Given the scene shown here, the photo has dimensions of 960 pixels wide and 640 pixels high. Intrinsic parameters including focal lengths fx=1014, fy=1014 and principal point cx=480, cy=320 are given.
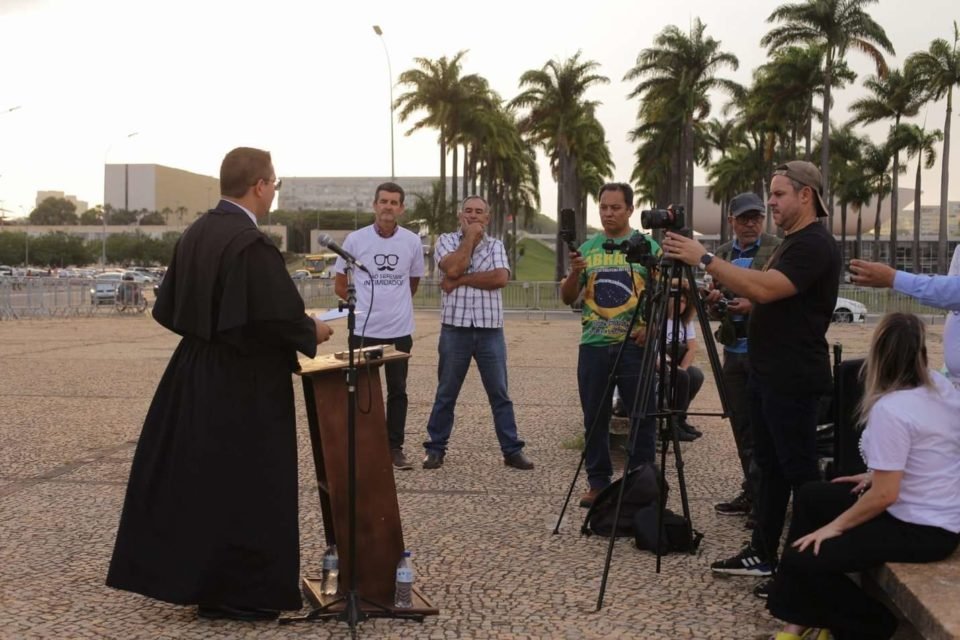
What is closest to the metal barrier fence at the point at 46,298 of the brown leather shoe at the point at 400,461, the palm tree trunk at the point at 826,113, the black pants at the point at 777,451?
the brown leather shoe at the point at 400,461

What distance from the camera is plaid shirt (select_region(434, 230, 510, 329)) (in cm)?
690

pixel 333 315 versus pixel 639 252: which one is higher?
pixel 639 252

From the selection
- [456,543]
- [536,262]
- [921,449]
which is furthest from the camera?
[536,262]

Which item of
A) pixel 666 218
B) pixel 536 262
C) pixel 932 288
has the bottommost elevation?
pixel 536 262

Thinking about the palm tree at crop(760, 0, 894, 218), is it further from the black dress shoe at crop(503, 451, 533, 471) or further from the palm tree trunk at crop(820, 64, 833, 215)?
the black dress shoe at crop(503, 451, 533, 471)

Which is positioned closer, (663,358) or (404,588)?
(404,588)

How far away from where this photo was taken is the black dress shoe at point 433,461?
6969mm

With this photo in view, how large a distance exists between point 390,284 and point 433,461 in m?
1.25

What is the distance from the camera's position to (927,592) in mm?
3264

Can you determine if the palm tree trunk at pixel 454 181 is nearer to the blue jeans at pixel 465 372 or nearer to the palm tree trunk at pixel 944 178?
the palm tree trunk at pixel 944 178

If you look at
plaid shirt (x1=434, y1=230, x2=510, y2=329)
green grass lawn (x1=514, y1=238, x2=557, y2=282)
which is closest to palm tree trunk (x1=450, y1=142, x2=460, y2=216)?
green grass lawn (x1=514, y1=238, x2=557, y2=282)

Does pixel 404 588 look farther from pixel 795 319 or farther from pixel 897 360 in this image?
pixel 897 360

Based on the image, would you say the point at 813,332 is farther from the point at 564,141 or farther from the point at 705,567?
the point at 564,141

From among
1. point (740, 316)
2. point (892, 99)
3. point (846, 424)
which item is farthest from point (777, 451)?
point (892, 99)
